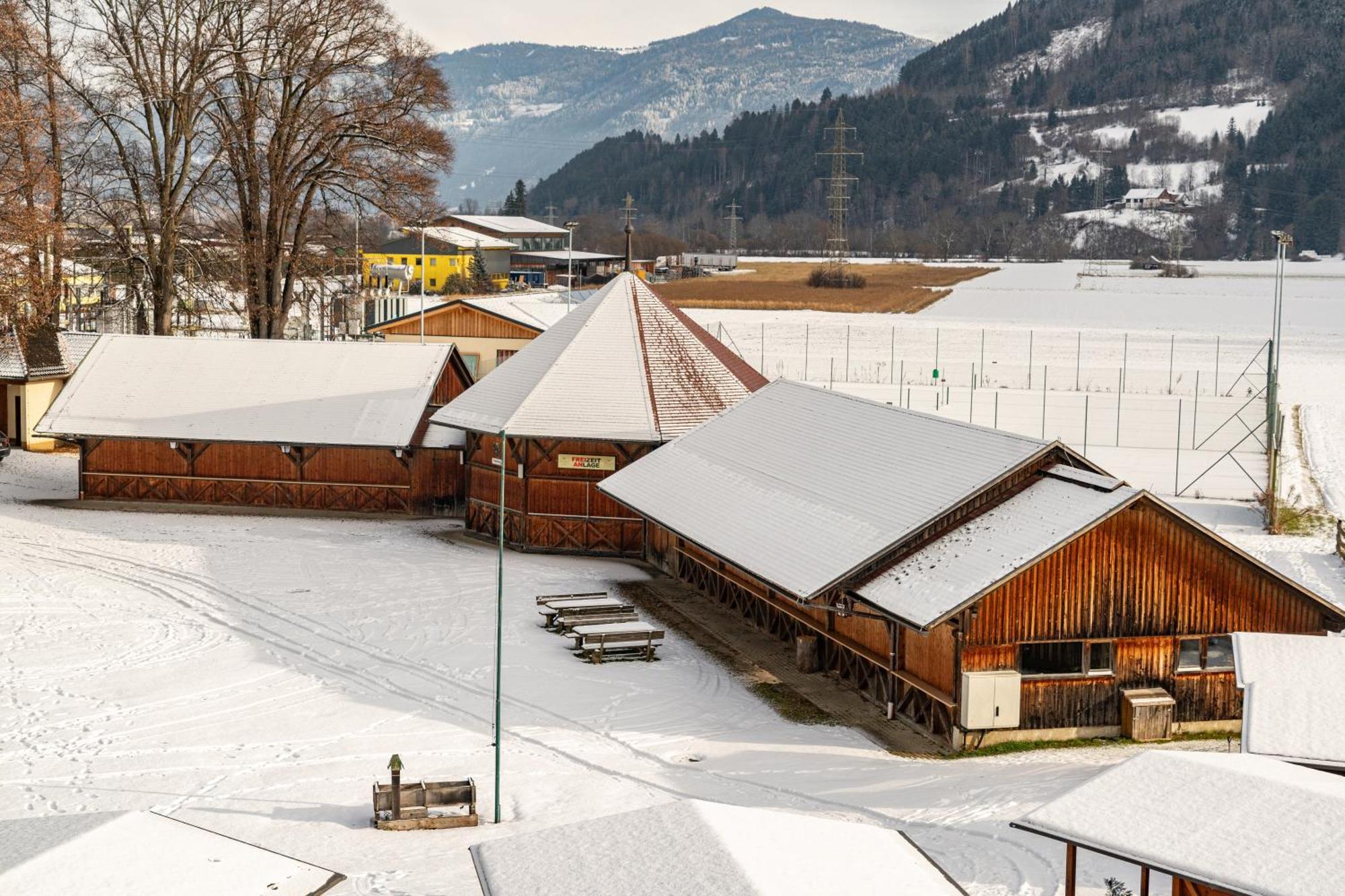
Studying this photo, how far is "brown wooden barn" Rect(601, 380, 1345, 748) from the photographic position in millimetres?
20609

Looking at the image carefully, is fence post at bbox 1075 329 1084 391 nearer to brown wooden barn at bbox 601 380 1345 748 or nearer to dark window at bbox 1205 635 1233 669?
brown wooden barn at bbox 601 380 1345 748

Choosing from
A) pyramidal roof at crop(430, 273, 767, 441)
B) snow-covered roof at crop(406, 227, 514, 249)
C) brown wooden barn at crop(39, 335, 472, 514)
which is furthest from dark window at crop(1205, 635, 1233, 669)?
snow-covered roof at crop(406, 227, 514, 249)

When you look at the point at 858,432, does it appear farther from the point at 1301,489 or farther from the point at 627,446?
the point at 1301,489

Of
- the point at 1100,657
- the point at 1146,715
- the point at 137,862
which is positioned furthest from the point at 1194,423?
the point at 137,862

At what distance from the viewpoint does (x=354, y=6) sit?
1775 inches

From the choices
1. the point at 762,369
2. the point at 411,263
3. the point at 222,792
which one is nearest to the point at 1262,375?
the point at 762,369

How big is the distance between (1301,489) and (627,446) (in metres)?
18.8

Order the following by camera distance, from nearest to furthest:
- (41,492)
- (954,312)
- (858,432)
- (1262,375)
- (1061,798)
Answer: (1061,798) < (858,432) < (41,492) < (1262,375) < (954,312)

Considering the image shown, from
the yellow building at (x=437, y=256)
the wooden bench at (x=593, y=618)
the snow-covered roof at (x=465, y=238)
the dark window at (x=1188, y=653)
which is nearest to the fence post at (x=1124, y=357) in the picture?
the wooden bench at (x=593, y=618)

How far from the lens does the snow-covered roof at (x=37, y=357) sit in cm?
4303

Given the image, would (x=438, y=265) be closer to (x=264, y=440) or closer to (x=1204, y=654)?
(x=264, y=440)

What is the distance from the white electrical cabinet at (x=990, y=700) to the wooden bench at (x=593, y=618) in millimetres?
7603

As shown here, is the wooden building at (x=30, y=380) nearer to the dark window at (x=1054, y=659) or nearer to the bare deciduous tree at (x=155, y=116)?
the bare deciduous tree at (x=155, y=116)

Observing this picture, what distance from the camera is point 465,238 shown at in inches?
4840
